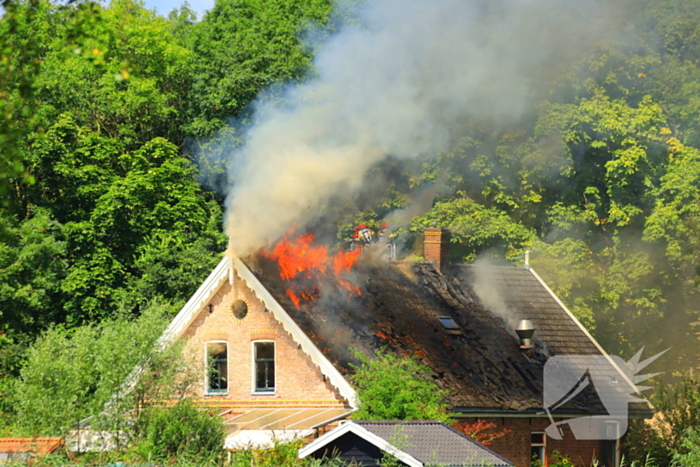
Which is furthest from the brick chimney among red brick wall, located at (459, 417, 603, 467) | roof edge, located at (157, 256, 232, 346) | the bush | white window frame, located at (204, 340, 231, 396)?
the bush

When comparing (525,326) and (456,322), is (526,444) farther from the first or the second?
(456,322)

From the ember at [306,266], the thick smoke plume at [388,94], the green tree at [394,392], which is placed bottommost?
the green tree at [394,392]

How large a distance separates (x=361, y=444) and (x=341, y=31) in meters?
20.0

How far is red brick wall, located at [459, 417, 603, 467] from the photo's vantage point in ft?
88.1

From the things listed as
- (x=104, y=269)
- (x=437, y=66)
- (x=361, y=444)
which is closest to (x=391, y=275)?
(x=437, y=66)

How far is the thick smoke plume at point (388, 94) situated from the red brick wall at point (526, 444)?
7992 millimetres

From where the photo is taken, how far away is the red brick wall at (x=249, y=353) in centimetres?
2492

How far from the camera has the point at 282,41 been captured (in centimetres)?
4028

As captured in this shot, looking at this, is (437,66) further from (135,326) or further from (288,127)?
(135,326)

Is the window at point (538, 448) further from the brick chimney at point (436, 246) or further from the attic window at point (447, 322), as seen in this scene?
the brick chimney at point (436, 246)

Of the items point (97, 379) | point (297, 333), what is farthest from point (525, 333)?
point (97, 379)

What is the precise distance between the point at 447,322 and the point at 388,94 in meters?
8.44

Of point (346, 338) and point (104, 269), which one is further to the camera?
point (104, 269)

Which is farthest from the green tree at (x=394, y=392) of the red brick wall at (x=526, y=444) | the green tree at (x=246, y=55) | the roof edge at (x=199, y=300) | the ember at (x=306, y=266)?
the green tree at (x=246, y=55)
